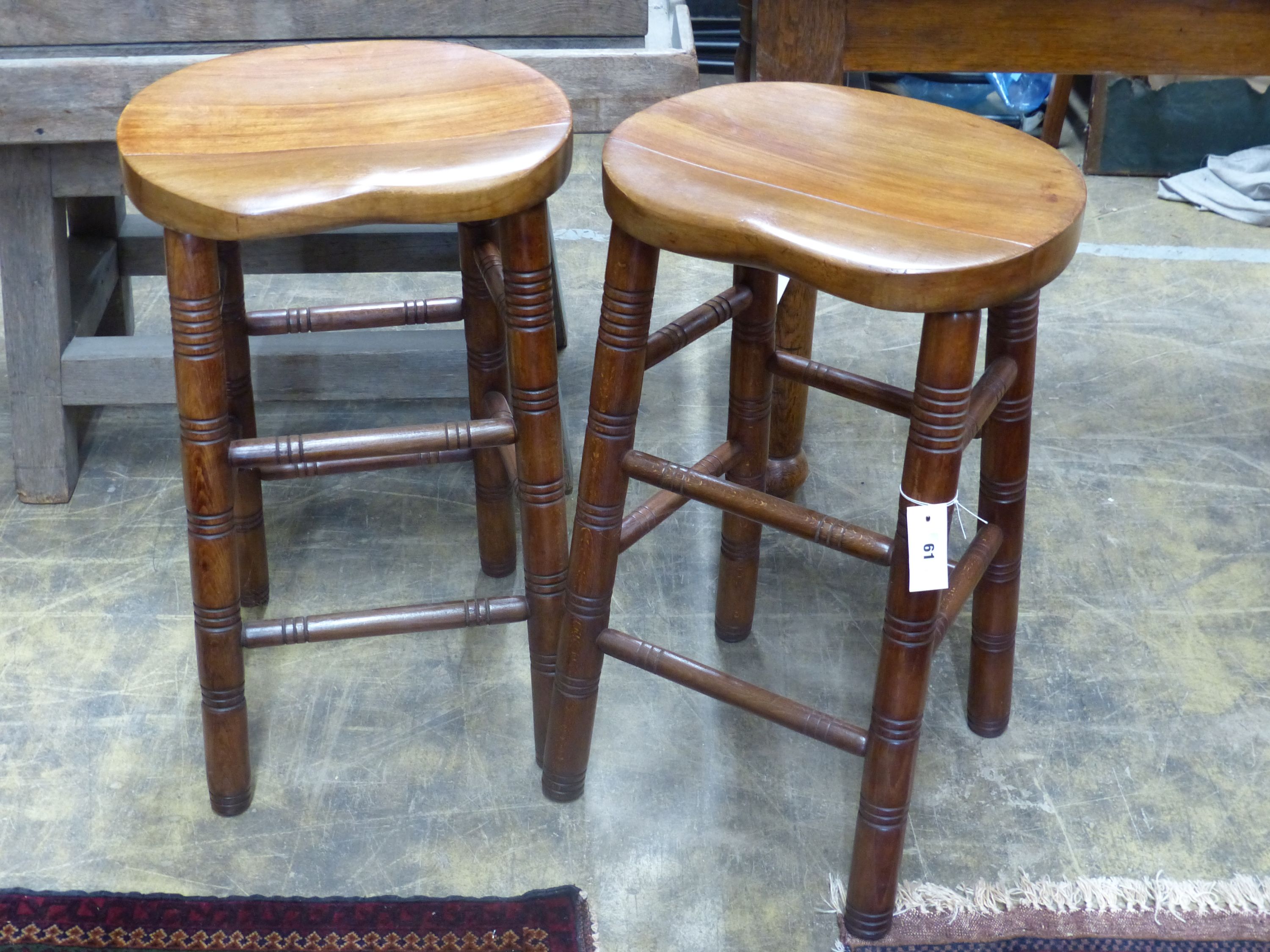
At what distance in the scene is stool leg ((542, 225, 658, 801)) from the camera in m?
1.23

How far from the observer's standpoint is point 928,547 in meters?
1.14

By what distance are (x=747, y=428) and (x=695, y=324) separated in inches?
8.4

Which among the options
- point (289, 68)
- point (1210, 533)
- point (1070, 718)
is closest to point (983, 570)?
point (1070, 718)

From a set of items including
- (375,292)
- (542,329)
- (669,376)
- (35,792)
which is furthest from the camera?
(375,292)

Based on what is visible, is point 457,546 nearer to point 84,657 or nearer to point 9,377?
point 84,657

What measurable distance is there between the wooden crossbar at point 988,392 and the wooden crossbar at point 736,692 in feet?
1.05

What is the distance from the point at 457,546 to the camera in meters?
1.95

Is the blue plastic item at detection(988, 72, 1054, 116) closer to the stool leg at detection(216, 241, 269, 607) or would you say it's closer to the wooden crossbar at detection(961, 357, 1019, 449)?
the wooden crossbar at detection(961, 357, 1019, 449)

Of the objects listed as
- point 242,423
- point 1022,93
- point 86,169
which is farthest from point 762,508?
point 1022,93

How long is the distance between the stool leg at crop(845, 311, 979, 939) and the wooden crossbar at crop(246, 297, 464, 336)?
69 cm

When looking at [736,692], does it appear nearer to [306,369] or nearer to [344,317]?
[344,317]

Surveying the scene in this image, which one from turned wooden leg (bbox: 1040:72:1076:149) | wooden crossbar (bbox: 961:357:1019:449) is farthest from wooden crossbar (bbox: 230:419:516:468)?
turned wooden leg (bbox: 1040:72:1076:149)

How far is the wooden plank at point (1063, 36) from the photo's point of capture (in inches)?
60.2

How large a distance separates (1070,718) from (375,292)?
168 cm
